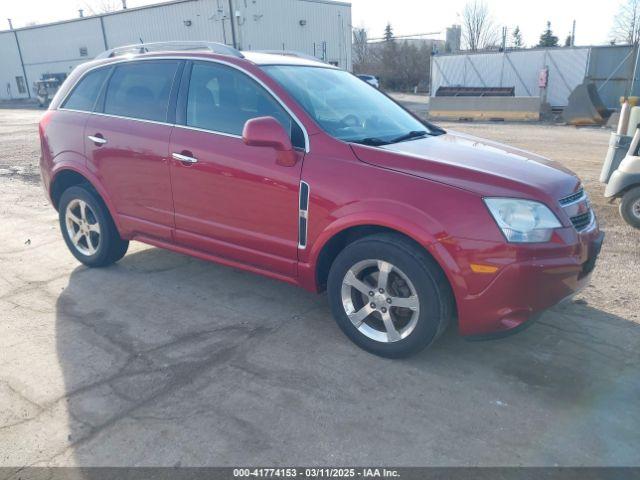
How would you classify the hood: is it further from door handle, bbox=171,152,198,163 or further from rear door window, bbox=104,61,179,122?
rear door window, bbox=104,61,179,122

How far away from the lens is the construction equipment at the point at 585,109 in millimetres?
18562

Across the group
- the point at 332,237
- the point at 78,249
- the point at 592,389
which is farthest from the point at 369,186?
the point at 78,249

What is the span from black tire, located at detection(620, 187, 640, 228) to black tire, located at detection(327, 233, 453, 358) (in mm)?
3911

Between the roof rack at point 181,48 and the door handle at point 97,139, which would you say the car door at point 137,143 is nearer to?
the door handle at point 97,139

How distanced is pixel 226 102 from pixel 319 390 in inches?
87.0

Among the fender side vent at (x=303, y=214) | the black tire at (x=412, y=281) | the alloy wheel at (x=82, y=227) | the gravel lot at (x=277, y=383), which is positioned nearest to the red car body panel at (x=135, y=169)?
the alloy wheel at (x=82, y=227)

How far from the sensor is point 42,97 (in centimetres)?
3638

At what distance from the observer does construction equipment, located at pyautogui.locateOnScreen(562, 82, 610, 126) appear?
18562 mm

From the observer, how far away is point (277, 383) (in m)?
3.18

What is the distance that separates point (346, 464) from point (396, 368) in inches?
36.0

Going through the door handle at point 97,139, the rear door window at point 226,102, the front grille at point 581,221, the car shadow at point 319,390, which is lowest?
the car shadow at point 319,390

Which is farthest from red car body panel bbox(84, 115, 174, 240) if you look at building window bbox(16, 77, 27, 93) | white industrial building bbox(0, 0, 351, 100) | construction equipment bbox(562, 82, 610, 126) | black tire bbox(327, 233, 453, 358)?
building window bbox(16, 77, 27, 93)

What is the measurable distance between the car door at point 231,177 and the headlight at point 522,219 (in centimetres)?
128

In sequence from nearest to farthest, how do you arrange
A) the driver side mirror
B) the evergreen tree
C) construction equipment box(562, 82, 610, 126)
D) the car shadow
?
the car shadow < the driver side mirror < construction equipment box(562, 82, 610, 126) < the evergreen tree
